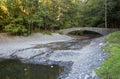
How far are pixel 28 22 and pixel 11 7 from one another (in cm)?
373

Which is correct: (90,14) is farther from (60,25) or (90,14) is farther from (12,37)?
(12,37)

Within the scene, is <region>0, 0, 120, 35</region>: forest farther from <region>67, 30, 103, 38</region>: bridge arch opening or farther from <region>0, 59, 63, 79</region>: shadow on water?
<region>0, 59, 63, 79</region>: shadow on water

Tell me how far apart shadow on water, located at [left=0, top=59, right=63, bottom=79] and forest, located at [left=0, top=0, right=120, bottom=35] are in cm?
1816

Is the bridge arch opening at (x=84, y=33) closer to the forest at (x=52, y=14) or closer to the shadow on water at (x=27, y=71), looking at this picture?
the forest at (x=52, y=14)

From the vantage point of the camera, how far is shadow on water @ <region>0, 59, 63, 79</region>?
54.8 feet

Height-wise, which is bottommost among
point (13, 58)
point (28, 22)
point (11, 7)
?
point (13, 58)

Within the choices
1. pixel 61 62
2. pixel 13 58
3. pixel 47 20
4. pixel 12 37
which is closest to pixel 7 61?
pixel 13 58

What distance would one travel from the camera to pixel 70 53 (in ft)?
84.3

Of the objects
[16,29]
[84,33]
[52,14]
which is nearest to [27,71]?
[16,29]

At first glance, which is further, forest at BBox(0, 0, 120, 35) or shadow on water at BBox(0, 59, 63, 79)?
forest at BBox(0, 0, 120, 35)

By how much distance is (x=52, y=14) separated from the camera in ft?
158

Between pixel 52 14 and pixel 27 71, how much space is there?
3064 centimetres

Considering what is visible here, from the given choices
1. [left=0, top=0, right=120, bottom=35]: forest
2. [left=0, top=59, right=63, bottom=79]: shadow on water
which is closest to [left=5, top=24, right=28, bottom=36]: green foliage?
[left=0, top=0, right=120, bottom=35]: forest

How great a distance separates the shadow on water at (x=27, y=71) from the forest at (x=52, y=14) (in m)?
18.2
